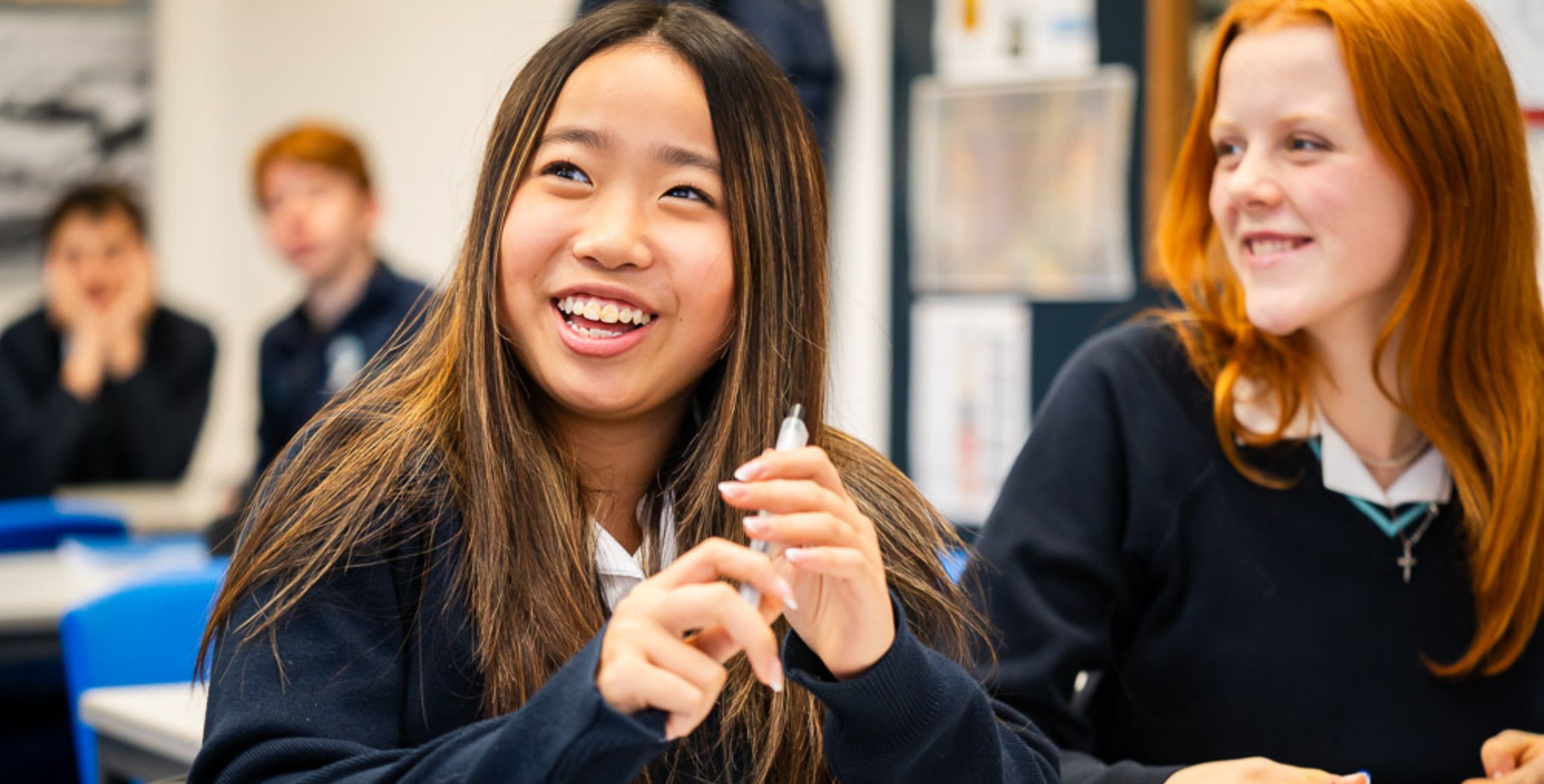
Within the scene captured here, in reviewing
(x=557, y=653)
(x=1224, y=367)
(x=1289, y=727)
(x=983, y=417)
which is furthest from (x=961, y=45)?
(x=557, y=653)

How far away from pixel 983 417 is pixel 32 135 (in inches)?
139

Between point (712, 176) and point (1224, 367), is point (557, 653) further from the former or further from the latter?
point (1224, 367)

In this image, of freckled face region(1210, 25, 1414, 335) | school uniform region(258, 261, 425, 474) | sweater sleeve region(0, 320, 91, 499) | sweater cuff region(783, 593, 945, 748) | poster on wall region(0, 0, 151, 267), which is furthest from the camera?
poster on wall region(0, 0, 151, 267)

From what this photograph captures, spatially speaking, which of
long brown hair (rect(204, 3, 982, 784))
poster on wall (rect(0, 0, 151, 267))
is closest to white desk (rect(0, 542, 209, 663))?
long brown hair (rect(204, 3, 982, 784))

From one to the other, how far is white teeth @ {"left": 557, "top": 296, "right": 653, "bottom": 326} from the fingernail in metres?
0.30

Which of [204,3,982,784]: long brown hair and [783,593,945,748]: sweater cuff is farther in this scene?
[204,3,982,784]: long brown hair

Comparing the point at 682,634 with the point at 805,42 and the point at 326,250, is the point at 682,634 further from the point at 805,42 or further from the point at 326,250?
the point at 326,250

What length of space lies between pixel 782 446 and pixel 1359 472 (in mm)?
759

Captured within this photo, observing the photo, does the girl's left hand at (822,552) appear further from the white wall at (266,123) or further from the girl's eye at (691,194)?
the white wall at (266,123)

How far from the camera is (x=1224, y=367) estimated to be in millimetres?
1605

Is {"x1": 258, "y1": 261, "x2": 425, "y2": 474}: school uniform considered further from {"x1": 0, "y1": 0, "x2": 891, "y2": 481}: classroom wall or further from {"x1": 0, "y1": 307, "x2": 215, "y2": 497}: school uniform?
{"x1": 0, "y1": 307, "x2": 215, "y2": 497}: school uniform

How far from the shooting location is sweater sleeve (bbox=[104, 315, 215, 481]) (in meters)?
5.14

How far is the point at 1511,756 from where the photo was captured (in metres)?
1.39

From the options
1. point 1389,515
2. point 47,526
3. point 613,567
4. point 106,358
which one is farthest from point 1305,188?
point 106,358
